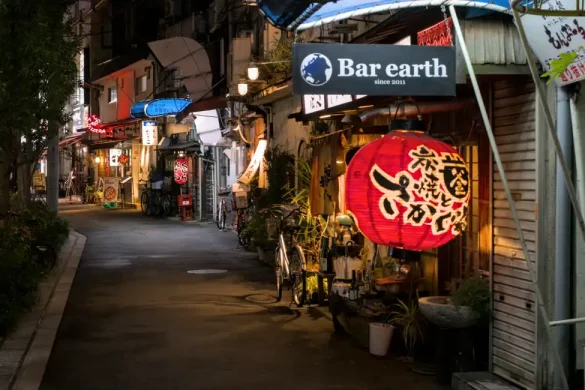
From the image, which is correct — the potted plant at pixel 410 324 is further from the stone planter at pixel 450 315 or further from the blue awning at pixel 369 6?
the blue awning at pixel 369 6

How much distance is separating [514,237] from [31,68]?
9040 millimetres

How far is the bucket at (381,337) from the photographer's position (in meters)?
9.42

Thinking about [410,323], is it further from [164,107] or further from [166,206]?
[166,206]

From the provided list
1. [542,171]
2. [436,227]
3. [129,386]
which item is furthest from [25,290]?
[542,171]

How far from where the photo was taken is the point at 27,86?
13047mm

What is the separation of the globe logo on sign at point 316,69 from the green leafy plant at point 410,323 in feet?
11.9

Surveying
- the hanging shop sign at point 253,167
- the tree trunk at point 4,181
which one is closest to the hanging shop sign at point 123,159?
the hanging shop sign at point 253,167

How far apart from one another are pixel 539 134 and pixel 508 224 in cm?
112

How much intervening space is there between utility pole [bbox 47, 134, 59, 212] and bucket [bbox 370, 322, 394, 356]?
47.6ft

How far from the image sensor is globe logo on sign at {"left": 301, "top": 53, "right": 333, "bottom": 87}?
22.1ft

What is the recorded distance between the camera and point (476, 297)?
8133 mm

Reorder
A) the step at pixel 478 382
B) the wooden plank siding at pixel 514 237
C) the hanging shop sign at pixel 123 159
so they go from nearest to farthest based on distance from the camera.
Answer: the wooden plank siding at pixel 514 237
the step at pixel 478 382
the hanging shop sign at pixel 123 159

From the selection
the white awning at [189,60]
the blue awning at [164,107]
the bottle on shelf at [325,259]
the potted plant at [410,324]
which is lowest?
the potted plant at [410,324]

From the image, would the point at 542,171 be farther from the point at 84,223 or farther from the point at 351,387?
the point at 84,223
